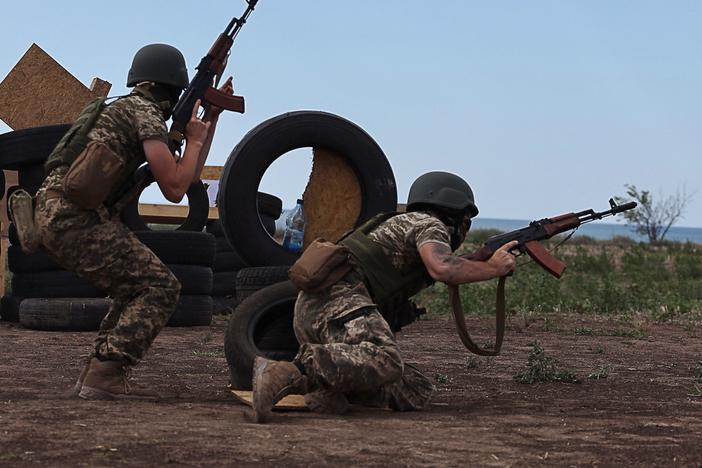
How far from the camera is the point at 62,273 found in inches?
437

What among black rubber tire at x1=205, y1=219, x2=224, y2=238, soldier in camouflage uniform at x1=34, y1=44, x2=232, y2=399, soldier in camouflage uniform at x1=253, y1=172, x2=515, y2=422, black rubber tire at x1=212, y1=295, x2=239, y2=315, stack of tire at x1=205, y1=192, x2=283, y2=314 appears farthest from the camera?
black rubber tire at x1=205, y1=219, x2=224, y2=238

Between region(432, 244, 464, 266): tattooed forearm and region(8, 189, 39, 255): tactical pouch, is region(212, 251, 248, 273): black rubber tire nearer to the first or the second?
region(8, 189, 39, 255): tactical pouch

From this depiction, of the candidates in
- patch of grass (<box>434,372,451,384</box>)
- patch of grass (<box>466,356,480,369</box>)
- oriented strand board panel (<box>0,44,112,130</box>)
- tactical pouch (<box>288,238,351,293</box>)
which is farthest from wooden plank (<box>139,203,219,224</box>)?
tactical pouch (<box>288,238,351,293</box>)

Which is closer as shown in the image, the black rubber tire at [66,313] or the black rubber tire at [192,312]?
the black rubber tire at [66,313]

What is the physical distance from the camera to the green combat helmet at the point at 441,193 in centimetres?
606

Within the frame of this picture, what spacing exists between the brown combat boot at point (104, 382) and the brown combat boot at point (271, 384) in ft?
3.29

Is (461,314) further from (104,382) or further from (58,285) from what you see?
(58,285)

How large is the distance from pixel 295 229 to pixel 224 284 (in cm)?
483

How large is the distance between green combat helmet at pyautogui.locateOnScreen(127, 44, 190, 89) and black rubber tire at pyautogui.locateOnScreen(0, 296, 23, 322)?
232 inches

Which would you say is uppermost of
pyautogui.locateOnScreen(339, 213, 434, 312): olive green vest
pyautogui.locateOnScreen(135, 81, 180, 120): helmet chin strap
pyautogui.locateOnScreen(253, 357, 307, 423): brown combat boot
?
pyautogui.locateOnScreen(135, 81, 180, 120): helmet chin strap

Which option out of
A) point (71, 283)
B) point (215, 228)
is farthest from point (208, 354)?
point (215, 228)

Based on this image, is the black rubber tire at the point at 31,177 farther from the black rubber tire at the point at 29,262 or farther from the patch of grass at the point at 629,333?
the patch of grass at the point at 629,333

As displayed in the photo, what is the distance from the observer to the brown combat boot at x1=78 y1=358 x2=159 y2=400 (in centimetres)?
608

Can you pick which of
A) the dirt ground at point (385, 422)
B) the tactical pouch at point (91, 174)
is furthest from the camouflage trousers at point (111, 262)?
the dirt ground at point (385, 422)
